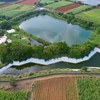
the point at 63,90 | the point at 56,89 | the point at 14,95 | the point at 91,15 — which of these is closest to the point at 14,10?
the point at 91,15

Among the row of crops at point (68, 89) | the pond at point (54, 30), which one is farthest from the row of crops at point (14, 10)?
the row of crops at point (68, 89)

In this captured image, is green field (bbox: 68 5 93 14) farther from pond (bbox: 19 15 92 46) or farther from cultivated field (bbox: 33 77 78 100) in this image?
cultivated field (bbox: 33 77 78 100)

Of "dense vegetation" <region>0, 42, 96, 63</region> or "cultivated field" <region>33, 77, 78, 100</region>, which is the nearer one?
"cultivated field" <region>33, 77, 78, 100</region>

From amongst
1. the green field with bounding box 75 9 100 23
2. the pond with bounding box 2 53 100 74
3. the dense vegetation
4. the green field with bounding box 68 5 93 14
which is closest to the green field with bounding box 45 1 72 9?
the green field with bounding box 68 5 93 14

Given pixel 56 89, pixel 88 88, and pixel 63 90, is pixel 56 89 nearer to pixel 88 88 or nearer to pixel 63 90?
pixel 63 90

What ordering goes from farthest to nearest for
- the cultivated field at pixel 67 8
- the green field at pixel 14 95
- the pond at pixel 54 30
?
the cultivated field at pixel 67 8
the pond at pixel 54 30
the green field at pixel 14 95

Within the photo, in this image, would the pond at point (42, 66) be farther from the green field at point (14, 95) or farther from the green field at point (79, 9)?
the green field at point (79, 9)
